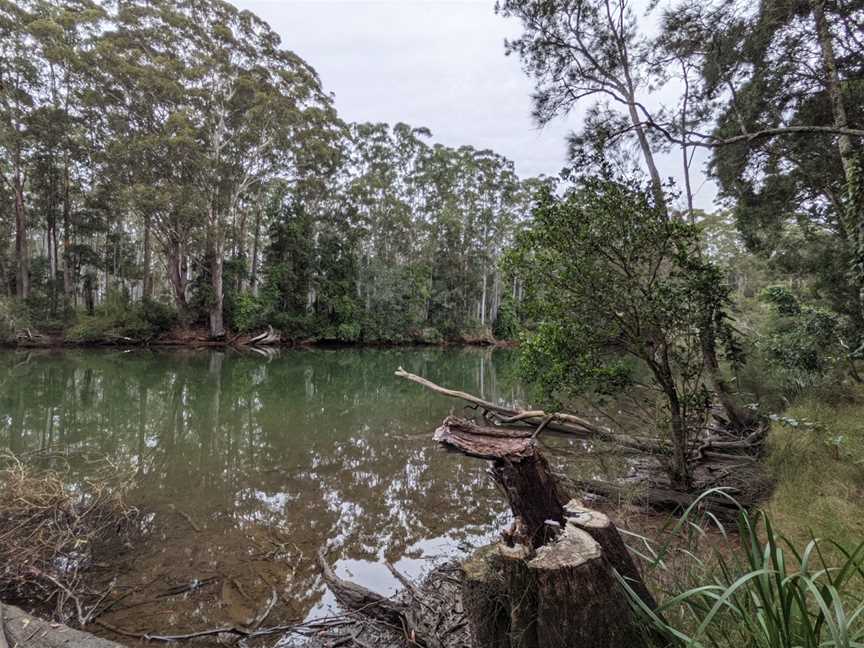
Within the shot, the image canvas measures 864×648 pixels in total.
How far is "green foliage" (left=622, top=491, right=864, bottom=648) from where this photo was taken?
100 centimetres

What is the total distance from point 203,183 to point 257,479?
1732 cm

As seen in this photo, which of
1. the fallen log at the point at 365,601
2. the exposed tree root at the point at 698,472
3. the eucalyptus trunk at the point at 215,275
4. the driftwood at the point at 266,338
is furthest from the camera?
the driftwood at the point at 266,338

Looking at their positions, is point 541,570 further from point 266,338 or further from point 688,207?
point 266,338

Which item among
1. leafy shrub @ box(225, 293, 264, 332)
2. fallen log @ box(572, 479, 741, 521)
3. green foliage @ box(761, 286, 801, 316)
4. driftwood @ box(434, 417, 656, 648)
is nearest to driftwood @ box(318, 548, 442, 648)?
driftwood @ box(434, 417, 656, 648)

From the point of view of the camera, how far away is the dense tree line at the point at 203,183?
16547 mm

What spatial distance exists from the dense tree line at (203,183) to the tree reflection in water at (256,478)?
980 centimetres

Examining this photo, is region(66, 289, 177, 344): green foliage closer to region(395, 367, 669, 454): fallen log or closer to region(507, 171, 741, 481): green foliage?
region(395, 367, 669, 454): fallen log

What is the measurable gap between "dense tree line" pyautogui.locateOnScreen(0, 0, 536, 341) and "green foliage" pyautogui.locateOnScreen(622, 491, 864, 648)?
19300 mm

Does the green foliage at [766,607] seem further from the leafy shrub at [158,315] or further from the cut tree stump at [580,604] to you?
the leafy shrub at [158,315]

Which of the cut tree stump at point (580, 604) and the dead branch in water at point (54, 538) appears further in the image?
the dead branch in water at point (54, 538)

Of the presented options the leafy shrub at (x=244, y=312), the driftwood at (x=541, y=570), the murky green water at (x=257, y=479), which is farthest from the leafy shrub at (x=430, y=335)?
the driftwood at (x=541, y=570)

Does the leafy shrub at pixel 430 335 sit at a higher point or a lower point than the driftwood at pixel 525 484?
lower

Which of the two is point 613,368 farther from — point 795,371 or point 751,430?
point 795,371

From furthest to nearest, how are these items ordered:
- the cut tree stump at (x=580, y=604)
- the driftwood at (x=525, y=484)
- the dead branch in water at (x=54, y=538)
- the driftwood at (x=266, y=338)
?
the driftwood at (x=266, y=338)
the dead branch in water at (x=54, y=538)
the driftwood at (x=525, y=484)
the cut tree stump at (x=580, y=604)
